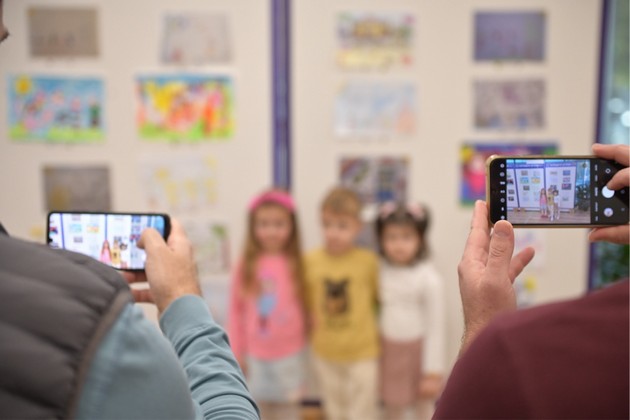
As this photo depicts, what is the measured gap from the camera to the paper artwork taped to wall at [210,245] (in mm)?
2436

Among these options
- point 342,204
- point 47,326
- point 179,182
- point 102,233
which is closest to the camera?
point 47,326

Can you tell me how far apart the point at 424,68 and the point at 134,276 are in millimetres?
1633

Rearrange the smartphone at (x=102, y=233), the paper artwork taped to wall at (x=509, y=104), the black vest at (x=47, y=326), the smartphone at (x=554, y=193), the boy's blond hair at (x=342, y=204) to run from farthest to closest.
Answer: the paper artwork taped to wall at (x=509, y=104) → the boy's blond hair at (x=342, y=204) → the smartphone at (x=102, y=233) → the smartphone at (x=554, y=193) → the black vest at (x=47, y=326)

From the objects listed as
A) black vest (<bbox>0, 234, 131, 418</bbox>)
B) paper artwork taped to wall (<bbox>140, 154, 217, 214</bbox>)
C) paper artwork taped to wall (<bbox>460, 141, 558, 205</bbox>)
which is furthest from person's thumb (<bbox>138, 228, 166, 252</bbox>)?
paper artwork taped to wall (<bbox>460, 141, 558, 205</bbox>)

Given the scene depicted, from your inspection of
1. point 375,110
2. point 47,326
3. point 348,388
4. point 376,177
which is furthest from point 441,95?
point 47,326

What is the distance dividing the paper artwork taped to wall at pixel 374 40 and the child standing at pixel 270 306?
0.61 meters

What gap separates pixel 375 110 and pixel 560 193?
145 centimetres

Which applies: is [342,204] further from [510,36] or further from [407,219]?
[510,36]

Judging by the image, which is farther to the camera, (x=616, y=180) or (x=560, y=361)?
(x=616, y=180)

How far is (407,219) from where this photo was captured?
2.31m

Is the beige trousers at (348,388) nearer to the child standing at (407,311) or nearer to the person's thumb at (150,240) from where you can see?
the child standing at (407,311)

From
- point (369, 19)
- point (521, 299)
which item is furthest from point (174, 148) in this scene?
point (521, 299)

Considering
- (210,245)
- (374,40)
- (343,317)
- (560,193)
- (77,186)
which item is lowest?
(343,317)

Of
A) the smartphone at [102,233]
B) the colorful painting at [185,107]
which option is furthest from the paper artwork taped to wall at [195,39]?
the smartphone at [102,233]
